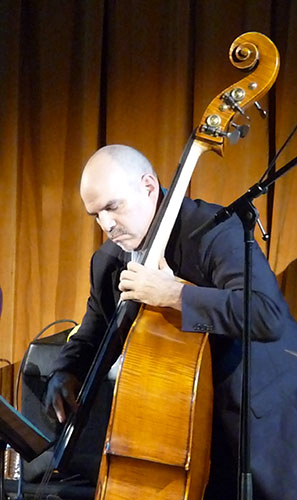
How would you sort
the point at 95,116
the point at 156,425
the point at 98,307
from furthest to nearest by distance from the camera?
1. the point at 95,116
2. the point at 98,307
3. the point at 156,425

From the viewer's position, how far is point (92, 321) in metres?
2.03

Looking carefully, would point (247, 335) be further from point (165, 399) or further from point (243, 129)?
point (243, 129)

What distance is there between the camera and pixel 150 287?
1545 mm

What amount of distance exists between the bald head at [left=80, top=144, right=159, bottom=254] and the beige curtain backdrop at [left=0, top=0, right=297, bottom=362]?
949mm

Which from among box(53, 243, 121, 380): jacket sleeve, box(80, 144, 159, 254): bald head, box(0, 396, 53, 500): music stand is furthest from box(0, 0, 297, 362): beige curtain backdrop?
box(0, 396, 53, 500): music stand

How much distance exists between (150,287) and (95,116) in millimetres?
1570

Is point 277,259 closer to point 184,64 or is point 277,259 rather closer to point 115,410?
point 184,64

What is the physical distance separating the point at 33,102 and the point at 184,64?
77cm

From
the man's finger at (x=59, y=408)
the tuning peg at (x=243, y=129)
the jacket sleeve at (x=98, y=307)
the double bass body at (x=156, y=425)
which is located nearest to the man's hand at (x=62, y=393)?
the man's finger at (x=59, y=408)

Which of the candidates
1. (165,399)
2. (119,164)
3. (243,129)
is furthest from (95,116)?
(165,399)

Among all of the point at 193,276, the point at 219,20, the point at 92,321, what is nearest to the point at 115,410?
the point at 193,276

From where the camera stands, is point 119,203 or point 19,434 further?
point 119,203

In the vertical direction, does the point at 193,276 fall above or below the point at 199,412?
above

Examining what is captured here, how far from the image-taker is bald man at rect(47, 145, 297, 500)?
5.07 feet
